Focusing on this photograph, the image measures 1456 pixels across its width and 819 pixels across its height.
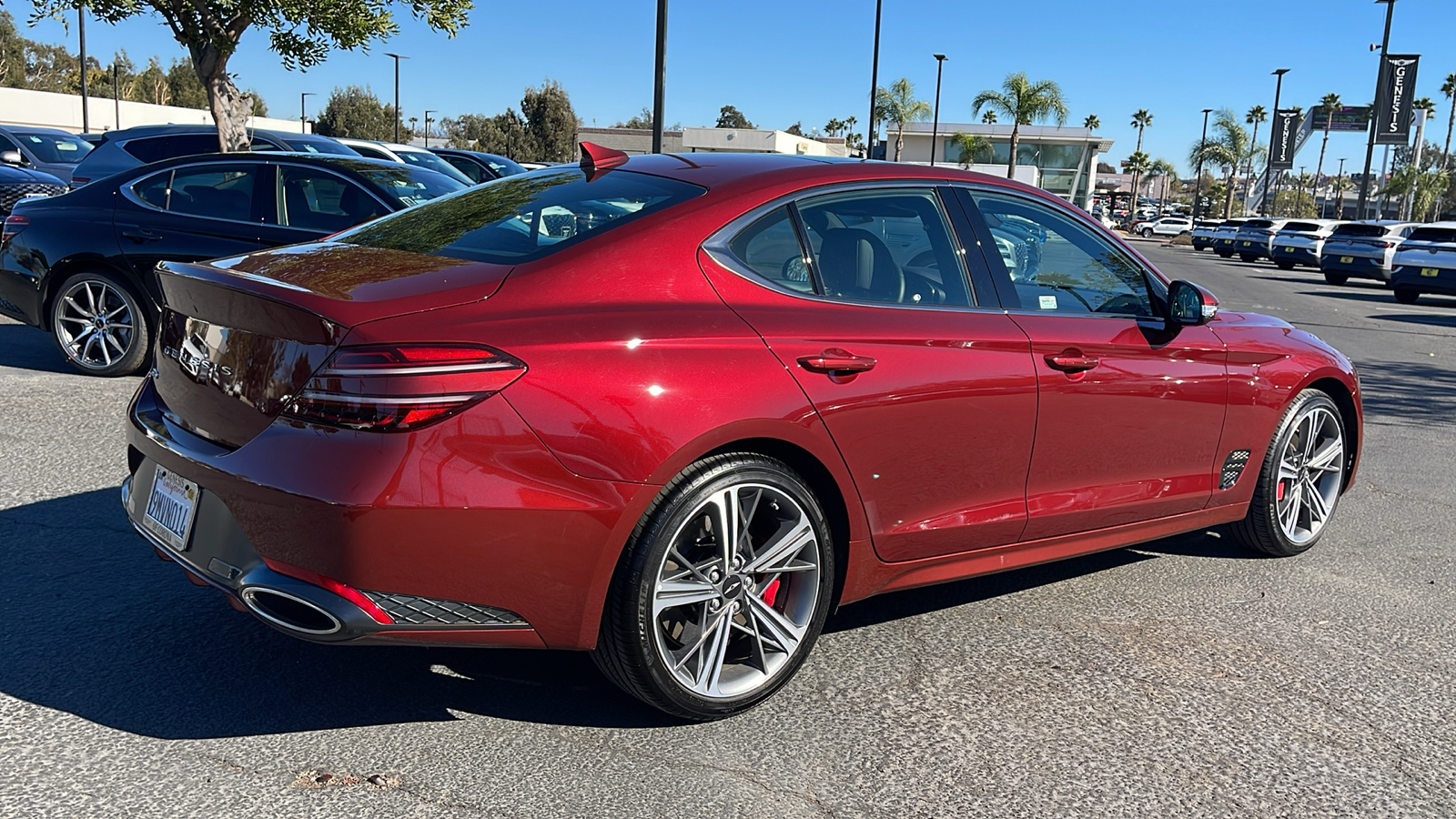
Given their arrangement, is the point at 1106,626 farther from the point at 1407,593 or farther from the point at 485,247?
the point at 485,247

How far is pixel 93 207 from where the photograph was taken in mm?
7793

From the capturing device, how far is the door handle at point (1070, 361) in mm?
3986

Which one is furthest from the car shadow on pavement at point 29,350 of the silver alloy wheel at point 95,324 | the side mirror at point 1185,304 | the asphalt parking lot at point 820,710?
the side mirror at point 1185,304

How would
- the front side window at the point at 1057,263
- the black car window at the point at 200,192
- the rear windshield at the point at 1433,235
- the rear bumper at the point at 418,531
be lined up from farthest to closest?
1. the rear windshield at the point at 1433,235
2. the black car window at the point at 200,192
3. the front side window at the point at 1057,263
4. the rear bumper at the point at 418,531

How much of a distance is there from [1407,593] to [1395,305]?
2042 centimetres

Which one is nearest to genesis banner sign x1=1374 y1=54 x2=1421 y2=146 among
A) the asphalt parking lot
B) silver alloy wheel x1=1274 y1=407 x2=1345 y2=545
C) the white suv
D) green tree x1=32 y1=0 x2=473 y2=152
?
the white suv

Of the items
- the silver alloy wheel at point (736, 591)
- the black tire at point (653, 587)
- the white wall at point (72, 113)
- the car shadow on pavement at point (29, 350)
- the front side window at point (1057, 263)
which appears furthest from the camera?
the white wall at point (72, 113)

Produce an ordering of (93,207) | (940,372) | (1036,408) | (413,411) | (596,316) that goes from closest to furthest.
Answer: (413,411), (596,316), (940,372), (1036,408), (93,207)

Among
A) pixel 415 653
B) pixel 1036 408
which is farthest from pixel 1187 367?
pixel 415 653

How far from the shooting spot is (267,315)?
298 cm

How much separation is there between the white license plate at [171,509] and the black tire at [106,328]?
16.5 ft

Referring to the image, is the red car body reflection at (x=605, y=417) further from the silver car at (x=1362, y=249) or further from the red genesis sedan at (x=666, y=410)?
the silver car at (x=1362, y=249)

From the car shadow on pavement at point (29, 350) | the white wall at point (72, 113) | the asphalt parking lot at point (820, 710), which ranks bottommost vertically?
the asphalt parking lot at point (820, 710)

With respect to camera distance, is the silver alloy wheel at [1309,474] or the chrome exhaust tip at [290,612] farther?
the silver alloy wheel at [1309,474]
